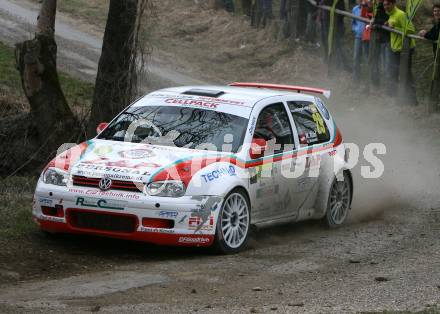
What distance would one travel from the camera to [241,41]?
2489 cm

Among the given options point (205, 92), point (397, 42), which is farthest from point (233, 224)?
point (397, 42)

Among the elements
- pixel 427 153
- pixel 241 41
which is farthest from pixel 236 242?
pixel 241 41

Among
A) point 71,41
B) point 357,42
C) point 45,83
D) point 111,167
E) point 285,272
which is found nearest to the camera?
point 285,272

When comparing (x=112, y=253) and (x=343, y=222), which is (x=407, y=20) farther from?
(x=112, y=253)

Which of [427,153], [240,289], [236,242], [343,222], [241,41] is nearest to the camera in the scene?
[240,289]

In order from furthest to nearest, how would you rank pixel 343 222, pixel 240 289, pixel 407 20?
pixel 407 20 < pixel 343 222 < pixel 240 289

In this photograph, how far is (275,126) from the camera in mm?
11211

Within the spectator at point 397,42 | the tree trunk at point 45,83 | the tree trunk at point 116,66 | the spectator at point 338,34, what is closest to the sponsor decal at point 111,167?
the tree trunk at point 116,66

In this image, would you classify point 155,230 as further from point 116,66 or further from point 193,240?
point 116,66

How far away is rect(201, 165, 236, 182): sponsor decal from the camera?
9.73m

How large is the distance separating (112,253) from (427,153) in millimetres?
8790

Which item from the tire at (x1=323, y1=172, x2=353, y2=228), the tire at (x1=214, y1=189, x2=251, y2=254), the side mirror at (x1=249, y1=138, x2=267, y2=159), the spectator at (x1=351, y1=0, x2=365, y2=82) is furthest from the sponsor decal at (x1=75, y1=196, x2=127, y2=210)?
the spectator at (x1=351, y1=0, x2=365, y2=82)

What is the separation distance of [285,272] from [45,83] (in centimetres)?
679

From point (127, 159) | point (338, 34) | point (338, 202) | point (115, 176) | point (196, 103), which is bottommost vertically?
point (338, 202)
